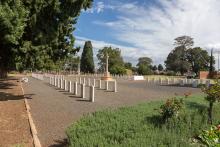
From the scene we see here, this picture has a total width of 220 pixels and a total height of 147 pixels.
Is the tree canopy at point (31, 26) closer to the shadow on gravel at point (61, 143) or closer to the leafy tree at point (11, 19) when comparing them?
the leafy tree at point (11, 19)

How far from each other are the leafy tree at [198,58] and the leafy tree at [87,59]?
33.4 m

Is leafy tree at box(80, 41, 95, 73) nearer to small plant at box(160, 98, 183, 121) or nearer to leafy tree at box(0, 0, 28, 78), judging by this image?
leafy tree at box(0, 0, 28, 78)

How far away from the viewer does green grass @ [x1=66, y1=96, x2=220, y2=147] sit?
25.6 feet

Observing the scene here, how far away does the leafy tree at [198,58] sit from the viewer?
123406 millimetres

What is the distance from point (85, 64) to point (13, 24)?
110 metres

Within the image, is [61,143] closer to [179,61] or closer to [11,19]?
[11,19]

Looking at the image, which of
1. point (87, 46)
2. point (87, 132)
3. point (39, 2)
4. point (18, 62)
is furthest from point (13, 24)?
point (87, 46)

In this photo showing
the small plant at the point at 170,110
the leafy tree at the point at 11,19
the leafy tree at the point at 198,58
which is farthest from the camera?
the leafy tree at the point at 198,58

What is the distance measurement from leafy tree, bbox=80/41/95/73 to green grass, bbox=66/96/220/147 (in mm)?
110881

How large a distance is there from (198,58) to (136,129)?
119 metres

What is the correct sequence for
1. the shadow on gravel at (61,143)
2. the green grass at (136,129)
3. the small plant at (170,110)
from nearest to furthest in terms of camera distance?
the green grass at (136,129) → the shadow on gravel at (61,143) → the small plant at (170,110)

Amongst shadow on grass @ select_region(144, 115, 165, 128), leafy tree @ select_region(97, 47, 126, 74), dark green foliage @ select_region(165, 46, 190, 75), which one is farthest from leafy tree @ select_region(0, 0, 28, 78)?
dark green foliage @ select_region(165, 46, 190, 75)

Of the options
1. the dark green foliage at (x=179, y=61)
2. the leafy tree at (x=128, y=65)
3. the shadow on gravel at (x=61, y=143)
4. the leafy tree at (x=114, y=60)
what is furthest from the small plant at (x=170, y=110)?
the leafy tree at (x=128, y=65)

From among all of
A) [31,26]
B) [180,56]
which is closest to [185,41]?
[180,56]
